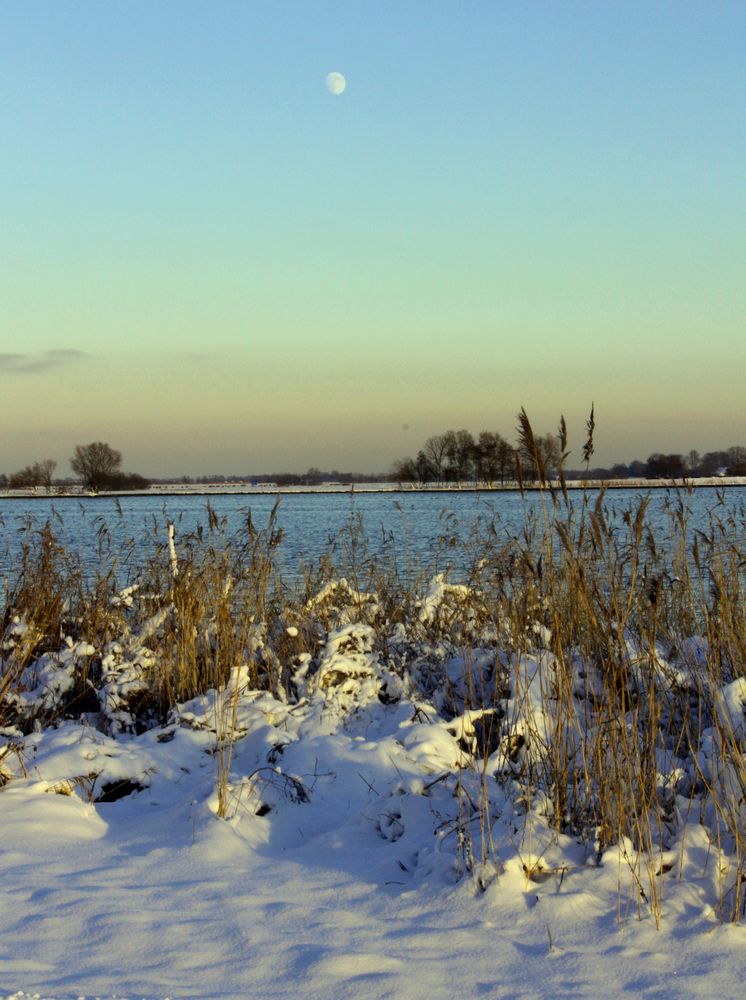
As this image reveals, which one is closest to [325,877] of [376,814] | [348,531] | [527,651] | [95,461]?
[376,814]

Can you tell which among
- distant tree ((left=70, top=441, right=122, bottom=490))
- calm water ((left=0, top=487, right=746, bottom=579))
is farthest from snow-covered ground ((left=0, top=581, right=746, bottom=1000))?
distant tree ((left=70, top=441, right=122, bottom=490))

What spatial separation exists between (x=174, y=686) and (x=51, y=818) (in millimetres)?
2108

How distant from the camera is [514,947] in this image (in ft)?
10.8

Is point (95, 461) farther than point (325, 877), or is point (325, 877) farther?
point (95, 461)

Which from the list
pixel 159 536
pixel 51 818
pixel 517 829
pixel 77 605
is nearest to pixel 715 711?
pixel 517 829

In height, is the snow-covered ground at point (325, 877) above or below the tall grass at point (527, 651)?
below

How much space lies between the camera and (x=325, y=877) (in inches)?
154

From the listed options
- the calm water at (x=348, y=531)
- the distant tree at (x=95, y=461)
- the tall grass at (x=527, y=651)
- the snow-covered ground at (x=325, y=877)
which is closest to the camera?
the snow-covered ground at (x=325, y=877)

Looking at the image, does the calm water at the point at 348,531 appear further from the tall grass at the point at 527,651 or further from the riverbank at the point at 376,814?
the riverbank at the point at 376,814

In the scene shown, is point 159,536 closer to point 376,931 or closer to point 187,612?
point 187,612

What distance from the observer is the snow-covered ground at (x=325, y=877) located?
3.08m

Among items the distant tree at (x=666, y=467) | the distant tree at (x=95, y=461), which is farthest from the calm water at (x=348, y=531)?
the distant tree at (x=95, y=461)

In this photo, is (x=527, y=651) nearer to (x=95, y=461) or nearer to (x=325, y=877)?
(x=325, y=877)

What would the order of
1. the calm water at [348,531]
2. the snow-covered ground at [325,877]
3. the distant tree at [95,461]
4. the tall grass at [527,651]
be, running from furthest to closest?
the distant tree at [95,461]
the calm water at [348,531]
the tall grass at [527,651]
the snow-covered ground at [325,877]
